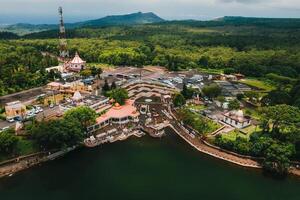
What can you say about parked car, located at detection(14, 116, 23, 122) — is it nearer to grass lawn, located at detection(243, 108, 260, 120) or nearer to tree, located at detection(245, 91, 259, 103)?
grass lawn, located at detection(243, 108, 260, 120)

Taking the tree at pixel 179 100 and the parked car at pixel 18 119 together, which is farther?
the tree at pixel 179 100

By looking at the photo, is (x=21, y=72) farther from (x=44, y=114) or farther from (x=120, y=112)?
(x=120, y=112)

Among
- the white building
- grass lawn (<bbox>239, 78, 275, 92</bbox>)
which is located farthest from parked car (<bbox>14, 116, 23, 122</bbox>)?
grass lawn (<bbox>239, 78, 275, 92</bbox>)

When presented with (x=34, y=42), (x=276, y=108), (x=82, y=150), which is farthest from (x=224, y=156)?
(x=34, y=42)

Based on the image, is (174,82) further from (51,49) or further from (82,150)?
(51,49)

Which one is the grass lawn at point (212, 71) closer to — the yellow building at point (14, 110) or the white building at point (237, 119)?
Answer: the white building at point (237, 119)

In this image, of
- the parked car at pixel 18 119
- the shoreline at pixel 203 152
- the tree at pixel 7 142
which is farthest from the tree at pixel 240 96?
the tree at pixel 7 142

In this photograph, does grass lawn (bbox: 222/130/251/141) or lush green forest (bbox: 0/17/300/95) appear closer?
grass lawn (bbox: 222/130/251/141)
